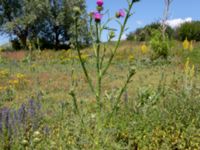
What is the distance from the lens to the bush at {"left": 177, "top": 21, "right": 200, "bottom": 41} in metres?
29.8

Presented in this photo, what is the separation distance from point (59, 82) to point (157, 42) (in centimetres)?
638

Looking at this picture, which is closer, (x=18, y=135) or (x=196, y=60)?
(x=18, y=135)

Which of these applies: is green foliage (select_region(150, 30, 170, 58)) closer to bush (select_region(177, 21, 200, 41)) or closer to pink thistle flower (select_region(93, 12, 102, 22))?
bush (select_region(177, 21, 200, 41))

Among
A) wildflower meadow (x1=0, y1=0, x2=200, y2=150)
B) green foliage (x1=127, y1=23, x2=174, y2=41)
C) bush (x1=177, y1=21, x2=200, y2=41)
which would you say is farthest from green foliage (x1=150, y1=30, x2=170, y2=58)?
bush (x1=177, y1=21, x2=200, y2=41)

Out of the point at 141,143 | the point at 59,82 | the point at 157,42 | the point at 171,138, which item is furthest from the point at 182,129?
the point at 157,42

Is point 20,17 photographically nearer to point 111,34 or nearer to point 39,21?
point 39,21

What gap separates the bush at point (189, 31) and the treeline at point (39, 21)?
6984 mm

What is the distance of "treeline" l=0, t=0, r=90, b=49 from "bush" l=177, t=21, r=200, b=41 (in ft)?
22.9

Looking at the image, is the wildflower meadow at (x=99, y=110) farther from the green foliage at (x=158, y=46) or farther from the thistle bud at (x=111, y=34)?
the green foliage at (x=158, y=46)

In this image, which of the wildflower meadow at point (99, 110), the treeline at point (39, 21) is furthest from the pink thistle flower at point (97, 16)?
the treeline at point (39, 21)

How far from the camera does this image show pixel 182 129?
201 inches

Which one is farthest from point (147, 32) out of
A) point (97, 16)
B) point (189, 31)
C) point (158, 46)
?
point (97, 16)

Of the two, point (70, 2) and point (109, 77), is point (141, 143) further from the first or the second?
point (70, 2)

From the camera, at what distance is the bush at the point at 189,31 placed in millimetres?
29828
